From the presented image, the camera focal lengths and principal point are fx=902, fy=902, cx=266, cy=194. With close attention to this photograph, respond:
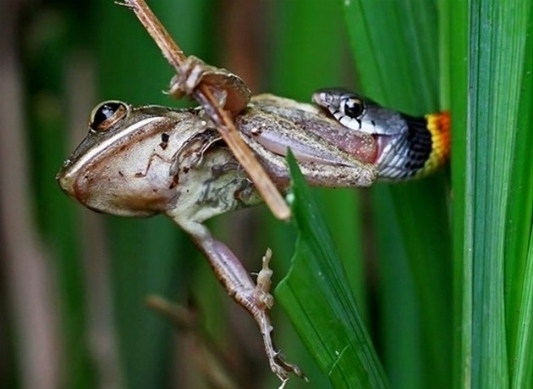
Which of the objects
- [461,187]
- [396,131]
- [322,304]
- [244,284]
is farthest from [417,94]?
[322,304]

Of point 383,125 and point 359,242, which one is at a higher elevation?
point 383,125

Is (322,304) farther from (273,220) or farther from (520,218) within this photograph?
(273,220)

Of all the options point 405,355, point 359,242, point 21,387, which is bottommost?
point 21,387

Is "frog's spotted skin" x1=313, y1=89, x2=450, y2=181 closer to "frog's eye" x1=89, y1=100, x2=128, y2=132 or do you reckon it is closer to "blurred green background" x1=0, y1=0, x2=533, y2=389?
"blurred green background" x1=0, y1=0, x2=533, y2=389

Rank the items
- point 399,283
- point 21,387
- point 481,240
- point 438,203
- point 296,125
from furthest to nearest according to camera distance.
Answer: point 21,387 → point 399,283 → point 438,203 → point 296,125 → point 481,240

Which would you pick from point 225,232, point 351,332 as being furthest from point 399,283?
point 225,232

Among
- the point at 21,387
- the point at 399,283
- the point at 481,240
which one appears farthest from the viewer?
the point at 21,387

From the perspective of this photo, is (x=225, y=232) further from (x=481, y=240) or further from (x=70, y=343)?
(x=481, y=240)

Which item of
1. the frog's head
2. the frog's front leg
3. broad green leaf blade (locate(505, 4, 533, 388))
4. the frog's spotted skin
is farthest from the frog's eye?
broad green leaf blade (locate(505, 4, 533, 388))
